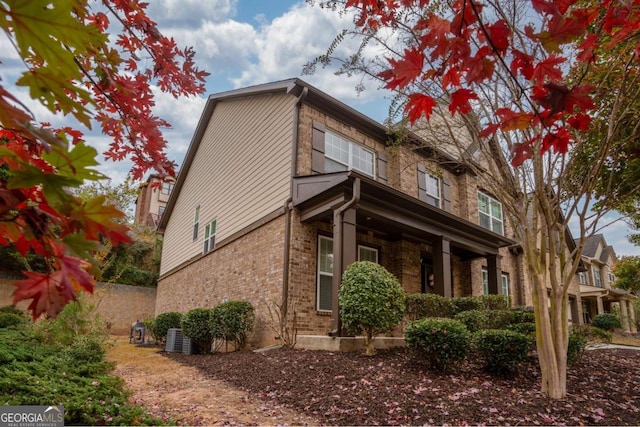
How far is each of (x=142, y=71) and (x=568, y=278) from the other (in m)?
4.94

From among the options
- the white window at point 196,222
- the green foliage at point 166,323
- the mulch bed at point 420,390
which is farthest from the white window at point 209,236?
the mulch bed at point 420,390

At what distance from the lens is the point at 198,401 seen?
16.1 feet

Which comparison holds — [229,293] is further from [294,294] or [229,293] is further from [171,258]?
[171,258]

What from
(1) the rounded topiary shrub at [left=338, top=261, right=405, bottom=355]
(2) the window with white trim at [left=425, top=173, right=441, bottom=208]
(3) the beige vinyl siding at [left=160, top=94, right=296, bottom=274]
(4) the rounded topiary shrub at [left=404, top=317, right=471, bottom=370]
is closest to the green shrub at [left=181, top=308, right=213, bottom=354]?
(3) the beige vinyl siding at [left=160, top=94, right=296, bottom=274]

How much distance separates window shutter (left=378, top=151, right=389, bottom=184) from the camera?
454 inches

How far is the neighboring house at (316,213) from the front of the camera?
8844 mm

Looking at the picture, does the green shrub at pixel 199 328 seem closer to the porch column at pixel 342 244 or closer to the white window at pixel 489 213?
the porch column at pixel 342 244

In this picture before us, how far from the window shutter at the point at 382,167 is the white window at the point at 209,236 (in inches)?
241

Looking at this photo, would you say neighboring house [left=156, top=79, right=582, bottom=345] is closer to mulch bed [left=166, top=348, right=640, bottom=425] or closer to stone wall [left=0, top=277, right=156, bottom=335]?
mulch bed [left=166, top=348, right=640, bottom=425]

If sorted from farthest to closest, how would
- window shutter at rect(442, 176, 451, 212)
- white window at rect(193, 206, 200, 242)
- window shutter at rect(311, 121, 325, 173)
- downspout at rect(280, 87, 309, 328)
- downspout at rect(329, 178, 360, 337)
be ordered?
white window at rect(193, 206, 200, 242) < window shutter at rect(442, 176, 451, 212) < window shutter at rect(311, 121, 325, 173) < downspout at rect(280, 87, 309, 328) < downspout at rect(329, 178, 360, 337)

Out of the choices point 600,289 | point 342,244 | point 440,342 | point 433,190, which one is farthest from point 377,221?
point 600,289

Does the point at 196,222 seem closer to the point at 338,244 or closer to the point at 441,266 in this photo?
the point at 338,244

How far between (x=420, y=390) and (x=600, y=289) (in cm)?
2663

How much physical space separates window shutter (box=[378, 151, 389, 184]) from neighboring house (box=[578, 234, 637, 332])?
17.0 meters
